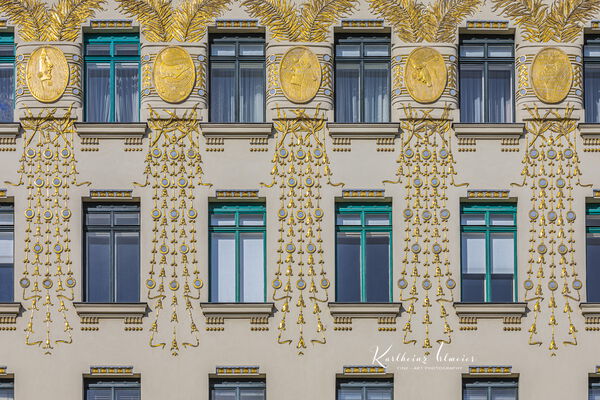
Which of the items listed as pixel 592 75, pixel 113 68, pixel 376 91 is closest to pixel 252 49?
pixel 376 91

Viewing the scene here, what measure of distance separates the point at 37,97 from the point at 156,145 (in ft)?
8.77

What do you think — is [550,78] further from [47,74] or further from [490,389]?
[47,74]

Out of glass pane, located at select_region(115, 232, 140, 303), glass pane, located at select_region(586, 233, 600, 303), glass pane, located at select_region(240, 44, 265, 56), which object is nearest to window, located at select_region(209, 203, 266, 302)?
glass pane, located at select_region(115, 232, 140, 303)

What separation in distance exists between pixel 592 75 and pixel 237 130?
7.59 meters

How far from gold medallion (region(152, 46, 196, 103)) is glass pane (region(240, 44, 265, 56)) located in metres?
1.19

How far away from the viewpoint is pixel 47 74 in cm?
4150

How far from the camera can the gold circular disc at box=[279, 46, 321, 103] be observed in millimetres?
41500

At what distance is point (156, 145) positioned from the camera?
41281mm

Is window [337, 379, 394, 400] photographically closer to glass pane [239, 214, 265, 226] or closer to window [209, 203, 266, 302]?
window [209, 203, 266, 302]

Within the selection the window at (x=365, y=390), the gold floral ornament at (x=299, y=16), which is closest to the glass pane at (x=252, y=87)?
the gold floral ornament at (x=299, y=16)

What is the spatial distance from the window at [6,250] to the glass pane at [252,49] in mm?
5847

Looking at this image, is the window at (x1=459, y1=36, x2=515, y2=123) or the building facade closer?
the building facade

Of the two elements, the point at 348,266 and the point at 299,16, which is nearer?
the point at 348,266

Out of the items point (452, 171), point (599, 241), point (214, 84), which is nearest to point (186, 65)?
point (214, 84)
